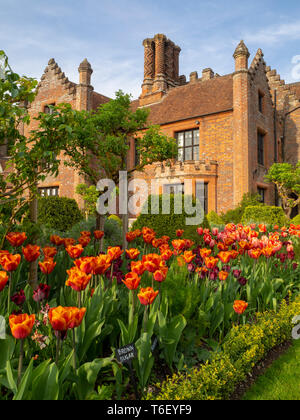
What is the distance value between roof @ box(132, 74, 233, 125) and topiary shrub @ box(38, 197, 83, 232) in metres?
11.0

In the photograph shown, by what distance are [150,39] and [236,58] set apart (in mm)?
10748

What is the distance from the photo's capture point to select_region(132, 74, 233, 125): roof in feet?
68.0

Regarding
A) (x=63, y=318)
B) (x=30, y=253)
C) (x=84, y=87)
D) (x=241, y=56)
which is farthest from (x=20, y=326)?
(x=84, y=87)

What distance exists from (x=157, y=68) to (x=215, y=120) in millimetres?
9569

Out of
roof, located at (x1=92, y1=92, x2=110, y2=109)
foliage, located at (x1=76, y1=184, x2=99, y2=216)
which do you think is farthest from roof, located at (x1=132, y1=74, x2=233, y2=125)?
foliage, located at (x1=76, y1=184, x2=99, y2=216)

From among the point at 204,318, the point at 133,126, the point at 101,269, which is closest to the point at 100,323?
the point at 101,269

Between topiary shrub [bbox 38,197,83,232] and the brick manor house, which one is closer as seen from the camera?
topiary shrub [bbox 38,197,83,232]

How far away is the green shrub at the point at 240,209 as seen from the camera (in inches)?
686

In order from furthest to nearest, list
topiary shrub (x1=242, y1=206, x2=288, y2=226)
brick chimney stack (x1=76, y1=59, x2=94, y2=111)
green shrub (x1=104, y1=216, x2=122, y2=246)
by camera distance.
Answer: brick chimney stack (x1=76, y1=59, x2=94, y2=111), topiary shrub (x1=242, y1=206, x2=288, y2=226), green shrub (x1=104, y1=216, x2=122, y2=246)

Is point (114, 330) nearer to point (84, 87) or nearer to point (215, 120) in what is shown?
point (215, 120)

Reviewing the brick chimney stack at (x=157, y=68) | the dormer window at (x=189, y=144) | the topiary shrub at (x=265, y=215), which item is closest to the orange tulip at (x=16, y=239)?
the topiary shrub at (x=265, y=215)

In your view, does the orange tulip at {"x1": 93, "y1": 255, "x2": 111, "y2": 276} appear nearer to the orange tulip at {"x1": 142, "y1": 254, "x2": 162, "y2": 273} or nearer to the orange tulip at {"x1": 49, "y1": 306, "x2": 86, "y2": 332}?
the orange tulip at {"x1": 142, "y1": 254, "x2": 162, "y2": 273}

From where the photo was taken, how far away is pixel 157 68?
2688 centimetres

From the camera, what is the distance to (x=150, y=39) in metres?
27.4
